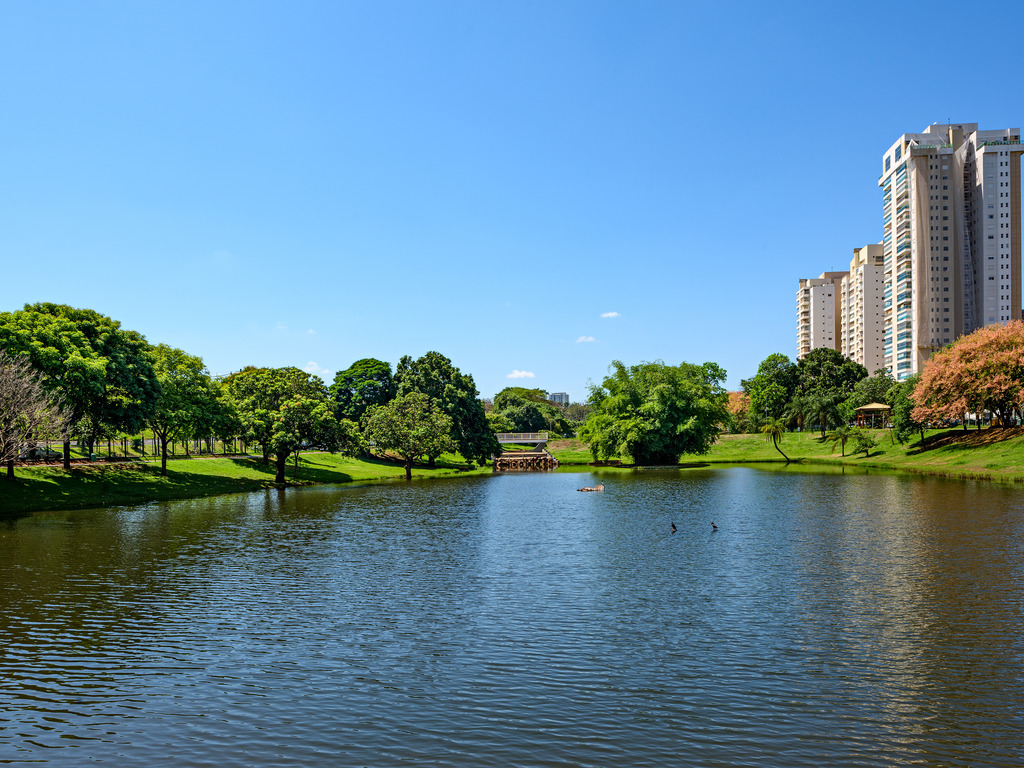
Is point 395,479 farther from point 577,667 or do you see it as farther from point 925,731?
point 925,731

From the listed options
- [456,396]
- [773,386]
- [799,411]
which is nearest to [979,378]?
[799,411]

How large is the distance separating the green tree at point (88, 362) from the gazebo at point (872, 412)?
364 ft

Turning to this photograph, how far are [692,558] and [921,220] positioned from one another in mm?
192988

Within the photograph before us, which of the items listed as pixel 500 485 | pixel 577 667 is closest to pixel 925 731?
pixel 577 667

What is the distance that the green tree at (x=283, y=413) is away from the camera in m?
77.1

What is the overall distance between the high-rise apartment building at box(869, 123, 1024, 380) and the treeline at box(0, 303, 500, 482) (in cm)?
13710

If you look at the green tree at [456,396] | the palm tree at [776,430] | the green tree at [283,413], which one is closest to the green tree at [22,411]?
the green tree at [283,413]

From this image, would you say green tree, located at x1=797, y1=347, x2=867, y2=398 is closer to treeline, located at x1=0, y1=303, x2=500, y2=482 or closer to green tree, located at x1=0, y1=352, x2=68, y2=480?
treeline, located at x1=0, y1=303, x2=500, y2=482

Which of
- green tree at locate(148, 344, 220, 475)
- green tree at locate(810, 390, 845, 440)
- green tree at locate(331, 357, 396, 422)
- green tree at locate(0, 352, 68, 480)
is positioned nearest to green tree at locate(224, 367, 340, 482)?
green tree at locate(148, 344, 220, 475)

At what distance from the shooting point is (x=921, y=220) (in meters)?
187

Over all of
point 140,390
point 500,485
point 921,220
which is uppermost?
point 921,220

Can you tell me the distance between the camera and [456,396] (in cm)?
11844

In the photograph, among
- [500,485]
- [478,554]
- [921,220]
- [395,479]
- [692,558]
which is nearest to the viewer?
[692,558]

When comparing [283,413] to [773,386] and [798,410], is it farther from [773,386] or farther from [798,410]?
[773,386]
